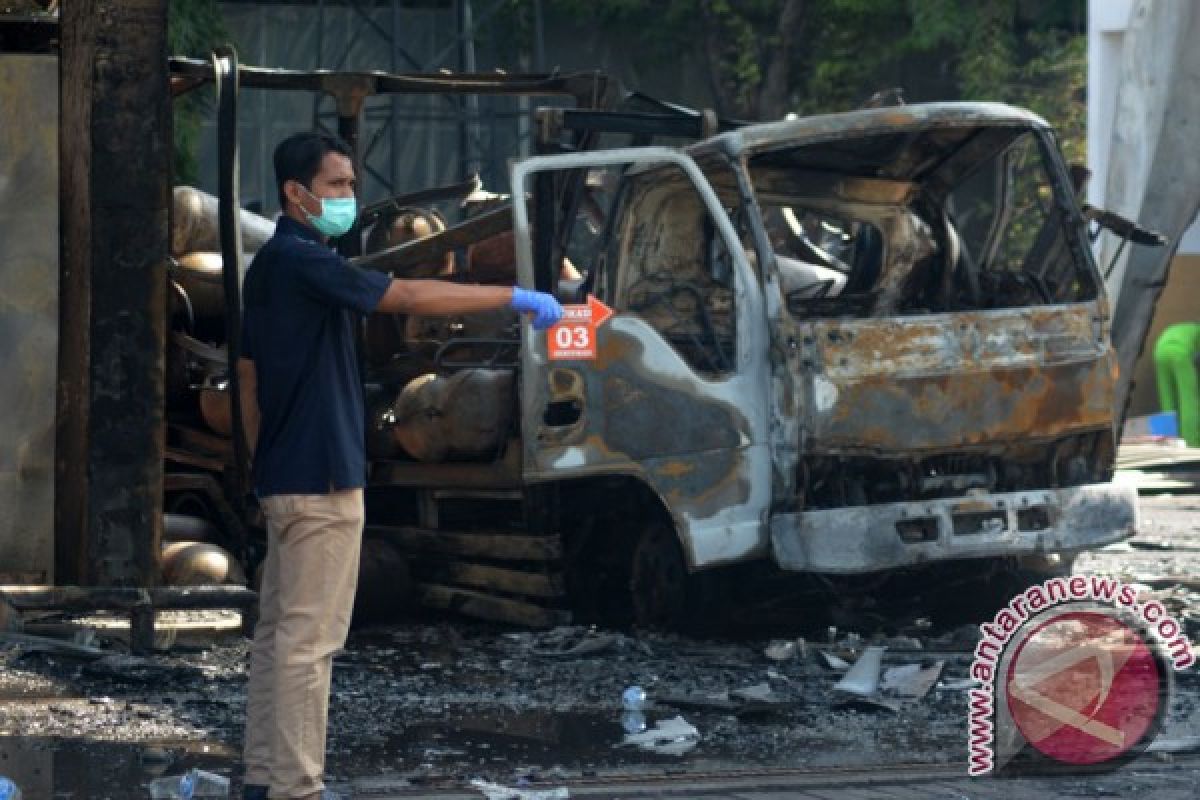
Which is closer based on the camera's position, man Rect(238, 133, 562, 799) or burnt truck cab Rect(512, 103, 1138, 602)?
man Rect(238, 133, 562, 799)

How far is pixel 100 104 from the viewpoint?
9242mm

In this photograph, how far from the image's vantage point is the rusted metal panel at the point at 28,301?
30.9 ft

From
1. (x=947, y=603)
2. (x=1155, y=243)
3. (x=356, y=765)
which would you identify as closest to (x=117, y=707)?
(x=356, y=765)

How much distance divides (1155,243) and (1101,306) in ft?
3.09

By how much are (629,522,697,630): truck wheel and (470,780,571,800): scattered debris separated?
357cm

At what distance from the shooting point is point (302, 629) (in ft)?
20.7

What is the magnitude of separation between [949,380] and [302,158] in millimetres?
4226

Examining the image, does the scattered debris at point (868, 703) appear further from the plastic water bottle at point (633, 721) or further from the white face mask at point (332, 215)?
the white face mask at point (332, 215)

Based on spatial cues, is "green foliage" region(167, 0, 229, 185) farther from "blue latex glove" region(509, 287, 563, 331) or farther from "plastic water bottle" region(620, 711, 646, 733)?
"blue latex glove" region(509, 287, 563, 331)

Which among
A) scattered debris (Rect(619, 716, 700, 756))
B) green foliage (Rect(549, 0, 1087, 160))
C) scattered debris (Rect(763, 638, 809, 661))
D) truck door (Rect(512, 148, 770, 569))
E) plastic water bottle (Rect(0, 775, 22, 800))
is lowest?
scattered debris (Rect(619, 716, 700, 756))

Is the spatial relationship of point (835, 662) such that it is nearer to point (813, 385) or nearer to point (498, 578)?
point (813, 385)

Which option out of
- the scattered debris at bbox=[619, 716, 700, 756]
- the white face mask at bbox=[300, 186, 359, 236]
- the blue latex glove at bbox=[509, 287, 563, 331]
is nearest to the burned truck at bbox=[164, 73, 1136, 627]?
the scattered debris at bbox=[619, 716, 700, 756]

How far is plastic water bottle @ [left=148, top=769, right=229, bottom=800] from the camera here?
22.7 feet

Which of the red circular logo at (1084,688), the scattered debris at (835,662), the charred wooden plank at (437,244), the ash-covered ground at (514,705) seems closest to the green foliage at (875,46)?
the charred wooden plank at (437,244)
